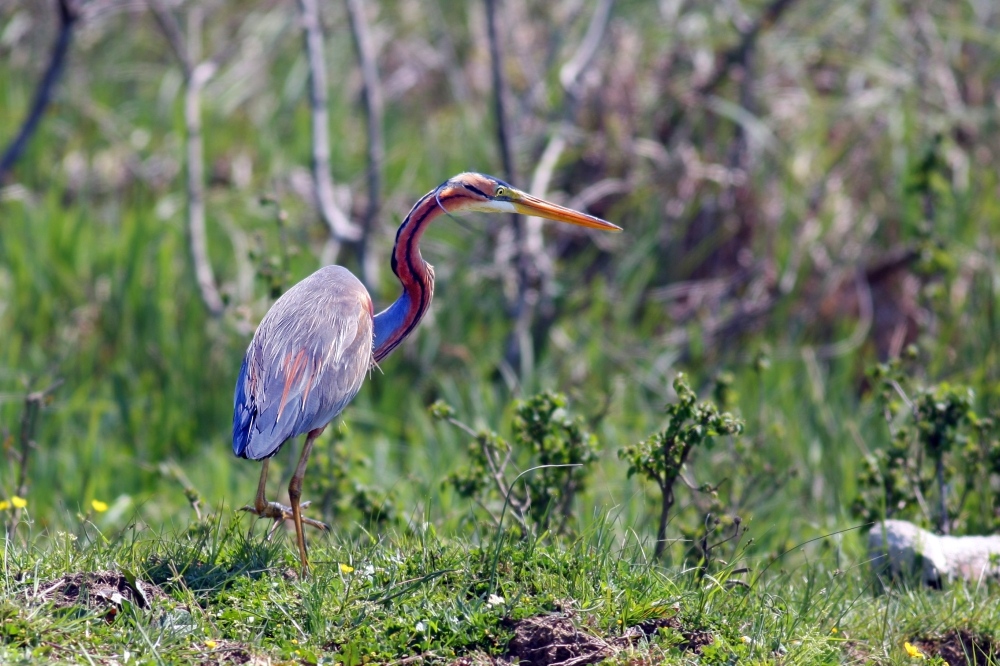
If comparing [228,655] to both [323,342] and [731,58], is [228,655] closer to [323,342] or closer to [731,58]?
[323,342]

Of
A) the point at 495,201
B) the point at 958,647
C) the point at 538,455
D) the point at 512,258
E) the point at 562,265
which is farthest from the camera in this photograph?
the point at 562,265

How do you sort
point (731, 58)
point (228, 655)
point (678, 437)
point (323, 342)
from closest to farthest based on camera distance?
point (228, 655)
point (323, 342)
point (678, 437)
point (731, 58)

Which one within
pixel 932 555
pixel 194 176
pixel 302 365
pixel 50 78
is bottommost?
pixel 932 555

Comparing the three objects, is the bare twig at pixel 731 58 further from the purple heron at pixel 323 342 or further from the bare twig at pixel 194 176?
the purple heron at pixel 323 342

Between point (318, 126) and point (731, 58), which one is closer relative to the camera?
point (318, 126)

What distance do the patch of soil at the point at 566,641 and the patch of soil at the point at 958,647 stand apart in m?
0.94

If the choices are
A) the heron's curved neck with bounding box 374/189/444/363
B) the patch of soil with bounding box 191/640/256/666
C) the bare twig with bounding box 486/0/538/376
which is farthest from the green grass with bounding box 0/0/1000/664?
the heron's curved neck with bounding box 374/189/444/363

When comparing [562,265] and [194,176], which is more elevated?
[194,176]

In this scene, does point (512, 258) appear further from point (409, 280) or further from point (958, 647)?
point (958, 647)

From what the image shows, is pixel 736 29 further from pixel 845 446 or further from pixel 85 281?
pixel 85 281

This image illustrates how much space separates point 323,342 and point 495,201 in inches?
40.9

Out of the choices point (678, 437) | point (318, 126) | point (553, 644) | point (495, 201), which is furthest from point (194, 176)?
point (553, 644)

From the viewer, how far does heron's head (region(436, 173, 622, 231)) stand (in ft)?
15.9

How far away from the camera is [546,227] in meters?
9.71
